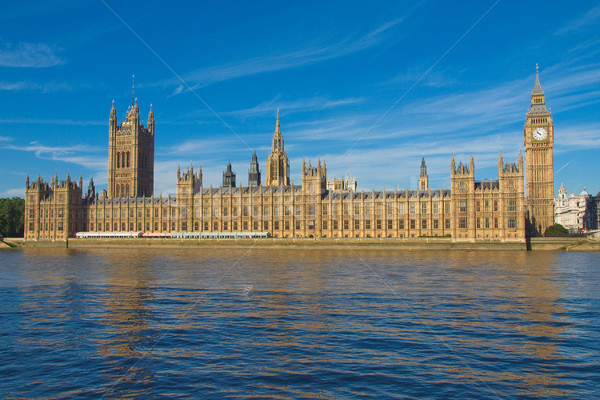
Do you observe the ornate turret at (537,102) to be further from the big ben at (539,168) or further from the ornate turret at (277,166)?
the ornate turret at (277,166)

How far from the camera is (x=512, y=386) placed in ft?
60.0

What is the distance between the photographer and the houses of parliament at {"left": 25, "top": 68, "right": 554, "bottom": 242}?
352 feet

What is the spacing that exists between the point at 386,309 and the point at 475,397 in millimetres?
14370

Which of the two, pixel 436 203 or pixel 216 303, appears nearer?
pixel 216 303

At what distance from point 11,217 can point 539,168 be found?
139152 mm

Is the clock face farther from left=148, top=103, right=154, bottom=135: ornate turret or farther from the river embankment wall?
left=148, top=103, right=154, bottom=135: ornate turret

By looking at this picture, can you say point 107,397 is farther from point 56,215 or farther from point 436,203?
point 56,215

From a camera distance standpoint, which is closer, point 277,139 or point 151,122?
point 277,139

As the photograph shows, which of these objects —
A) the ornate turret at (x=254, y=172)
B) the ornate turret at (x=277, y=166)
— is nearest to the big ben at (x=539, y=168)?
the ornate turret at (x=277, y=166)

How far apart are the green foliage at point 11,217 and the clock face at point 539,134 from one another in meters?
137

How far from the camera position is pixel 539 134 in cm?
13288

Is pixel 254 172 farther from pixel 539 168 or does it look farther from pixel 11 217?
pixel 539 168

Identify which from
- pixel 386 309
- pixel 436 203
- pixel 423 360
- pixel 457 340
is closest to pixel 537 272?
pixel 386 309

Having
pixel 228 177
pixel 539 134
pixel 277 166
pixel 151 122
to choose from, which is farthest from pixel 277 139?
pixel 539 134
